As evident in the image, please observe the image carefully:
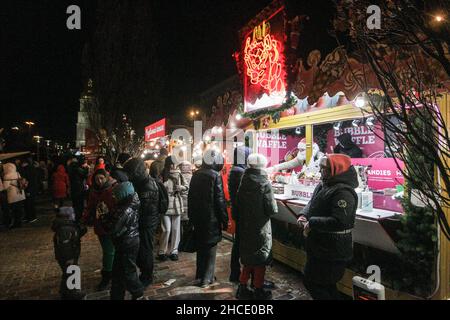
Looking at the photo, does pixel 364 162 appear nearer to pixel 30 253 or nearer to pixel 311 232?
pixel 311 232

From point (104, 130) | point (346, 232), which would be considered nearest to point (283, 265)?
point (346, 232)

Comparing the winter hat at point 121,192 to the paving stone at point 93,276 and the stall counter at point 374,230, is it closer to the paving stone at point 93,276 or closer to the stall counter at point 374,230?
the paving stone at point 93,276

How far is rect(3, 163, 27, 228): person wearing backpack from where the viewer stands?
28.6ft

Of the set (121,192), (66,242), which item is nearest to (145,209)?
(121,192)

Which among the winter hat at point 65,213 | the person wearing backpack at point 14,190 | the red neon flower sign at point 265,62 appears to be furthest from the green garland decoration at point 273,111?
the person wearing backpack at point 14,190

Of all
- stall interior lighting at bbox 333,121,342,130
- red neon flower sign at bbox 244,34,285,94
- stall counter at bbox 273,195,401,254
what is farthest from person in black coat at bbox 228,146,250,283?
stall interior lighting at bbox 333,121,342,130

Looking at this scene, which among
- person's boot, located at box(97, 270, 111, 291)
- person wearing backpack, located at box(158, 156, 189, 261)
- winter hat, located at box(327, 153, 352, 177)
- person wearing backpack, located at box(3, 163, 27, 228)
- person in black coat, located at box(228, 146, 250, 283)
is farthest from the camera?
person wearing backpack, located at box(3, 163, 27, 228)

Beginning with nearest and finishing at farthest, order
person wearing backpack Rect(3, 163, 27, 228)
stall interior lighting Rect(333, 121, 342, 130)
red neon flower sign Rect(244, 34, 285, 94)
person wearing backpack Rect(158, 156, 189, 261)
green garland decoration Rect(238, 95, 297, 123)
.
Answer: green garland decoration Rect(238, 95, 297, 123)
red neon flower sign Rect(244, 34, 285, 94)
person wearing backpack Rect(158, 156, 189, 261)
stall interior lighting Rect(333, 121, 342, 130)
person wearing backpack Rect(3, 163, 27, 228)

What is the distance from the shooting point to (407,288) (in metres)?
3.57

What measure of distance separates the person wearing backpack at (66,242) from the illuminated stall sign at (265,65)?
411 cm

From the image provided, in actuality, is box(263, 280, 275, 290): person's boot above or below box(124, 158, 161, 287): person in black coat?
below

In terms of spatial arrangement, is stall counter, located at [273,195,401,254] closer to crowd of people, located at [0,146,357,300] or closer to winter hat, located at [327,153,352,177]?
crowd of people, located at [0,146,357,300]

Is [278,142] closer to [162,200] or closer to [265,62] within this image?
[265,62]

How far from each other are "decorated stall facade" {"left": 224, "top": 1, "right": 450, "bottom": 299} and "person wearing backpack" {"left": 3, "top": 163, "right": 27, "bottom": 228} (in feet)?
22.5
